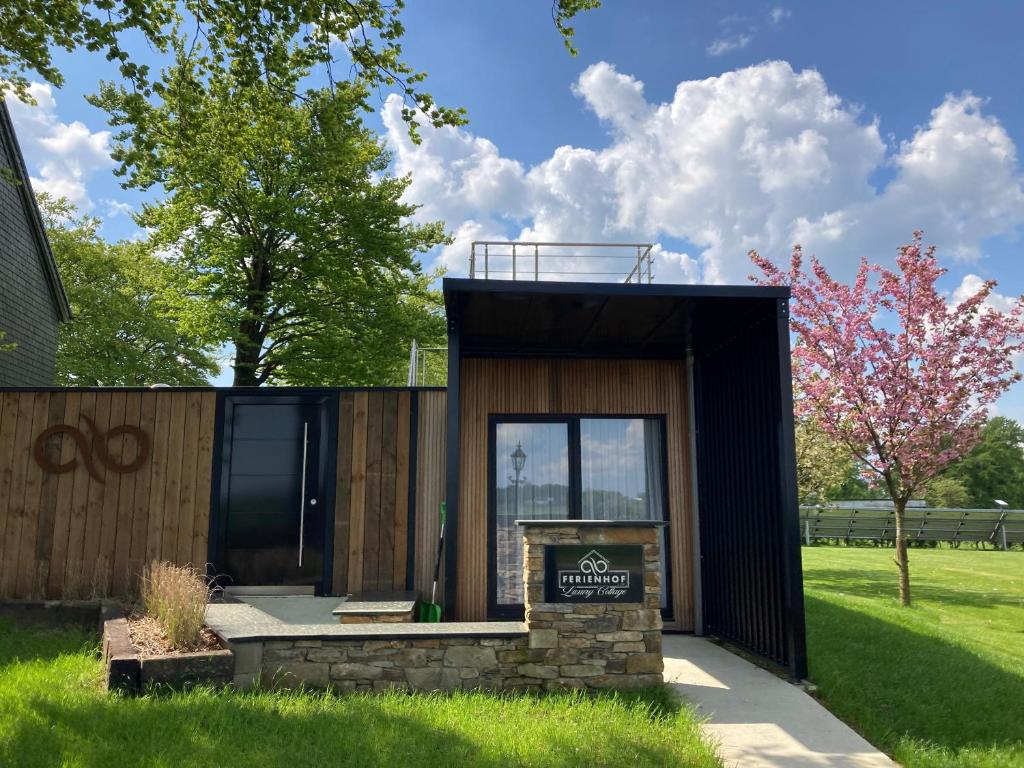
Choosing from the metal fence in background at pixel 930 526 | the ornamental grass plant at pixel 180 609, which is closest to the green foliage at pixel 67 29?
the ornamental grass plant at pixel 180 609

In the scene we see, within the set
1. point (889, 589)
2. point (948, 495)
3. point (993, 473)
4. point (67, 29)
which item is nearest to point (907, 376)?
point (889, 589)

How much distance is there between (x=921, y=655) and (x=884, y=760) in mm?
2671

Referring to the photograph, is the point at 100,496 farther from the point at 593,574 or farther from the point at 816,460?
the point at 816,460

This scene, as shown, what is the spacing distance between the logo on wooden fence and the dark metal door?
2.87 ft

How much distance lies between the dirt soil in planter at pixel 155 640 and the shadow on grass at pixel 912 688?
4.33 metres

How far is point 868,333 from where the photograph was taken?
36.5ft

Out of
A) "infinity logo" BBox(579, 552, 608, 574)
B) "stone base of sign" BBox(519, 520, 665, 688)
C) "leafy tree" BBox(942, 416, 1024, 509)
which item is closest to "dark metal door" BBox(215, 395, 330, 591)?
"stone base of sign" BBox(519, 520, 665, 688)

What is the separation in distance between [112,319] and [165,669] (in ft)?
64.0

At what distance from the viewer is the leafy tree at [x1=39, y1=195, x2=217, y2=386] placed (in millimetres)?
20281

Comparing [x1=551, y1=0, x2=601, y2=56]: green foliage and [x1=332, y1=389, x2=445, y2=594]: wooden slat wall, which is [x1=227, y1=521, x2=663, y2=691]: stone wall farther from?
[x1=551, y1=0, x2=601, y2=56]: green foliage

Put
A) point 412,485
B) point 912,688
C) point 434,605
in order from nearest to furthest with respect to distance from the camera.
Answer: point 912,688
point 434,605
point 412,485

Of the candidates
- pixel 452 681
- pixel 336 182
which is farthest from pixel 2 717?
pixel 336 182

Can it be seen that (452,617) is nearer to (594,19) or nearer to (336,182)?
(594,19)

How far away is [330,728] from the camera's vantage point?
3768 millimetres
